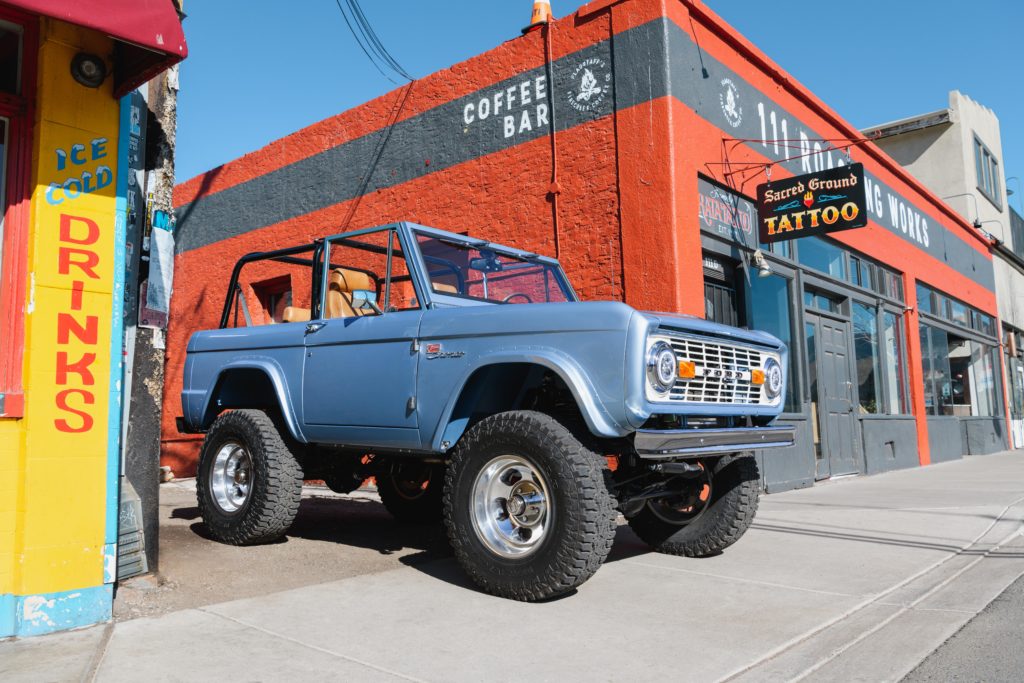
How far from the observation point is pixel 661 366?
4.19 meters

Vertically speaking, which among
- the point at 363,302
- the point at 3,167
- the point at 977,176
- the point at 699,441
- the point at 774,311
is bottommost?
the point at 699,441

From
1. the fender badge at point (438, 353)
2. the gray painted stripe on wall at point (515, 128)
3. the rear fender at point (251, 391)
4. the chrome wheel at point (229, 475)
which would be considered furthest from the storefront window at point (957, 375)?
the chrome wheel at point (229, 475)

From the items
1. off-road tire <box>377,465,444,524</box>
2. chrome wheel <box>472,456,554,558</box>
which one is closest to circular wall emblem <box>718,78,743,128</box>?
off-road tire <box>377,465,444,524</box>

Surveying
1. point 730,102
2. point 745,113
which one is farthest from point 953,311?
point 730,102

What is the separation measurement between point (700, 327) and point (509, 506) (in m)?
1.46

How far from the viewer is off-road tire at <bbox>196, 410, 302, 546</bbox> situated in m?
5.51

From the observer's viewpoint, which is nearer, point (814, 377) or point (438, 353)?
point (438, 353)

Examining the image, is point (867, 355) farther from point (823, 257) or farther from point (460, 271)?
point (460, 271)

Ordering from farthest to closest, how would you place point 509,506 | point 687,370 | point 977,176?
point 977,176 → point 509,506 → point 687,370

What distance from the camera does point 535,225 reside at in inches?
390

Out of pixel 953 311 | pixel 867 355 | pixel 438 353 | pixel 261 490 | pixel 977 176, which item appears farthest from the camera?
pixel 977 176

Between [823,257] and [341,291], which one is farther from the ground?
[823,257]

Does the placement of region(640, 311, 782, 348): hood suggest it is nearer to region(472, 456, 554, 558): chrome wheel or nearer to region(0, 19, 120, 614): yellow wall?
region(472, 456, 554, 558): chrome wheel

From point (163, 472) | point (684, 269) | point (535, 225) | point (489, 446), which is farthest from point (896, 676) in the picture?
point (163, 472)
